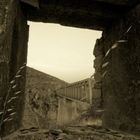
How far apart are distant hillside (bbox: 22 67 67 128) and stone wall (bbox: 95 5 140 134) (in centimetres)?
796

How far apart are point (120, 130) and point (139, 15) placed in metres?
1.69

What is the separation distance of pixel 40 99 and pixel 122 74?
9.97 metres

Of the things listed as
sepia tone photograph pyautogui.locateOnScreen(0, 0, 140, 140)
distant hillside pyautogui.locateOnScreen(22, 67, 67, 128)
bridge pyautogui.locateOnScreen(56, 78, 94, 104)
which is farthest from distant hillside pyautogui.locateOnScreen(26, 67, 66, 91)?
sepia tone photograph pyautogui.locateOnScreen(0, 0, 140, 140)

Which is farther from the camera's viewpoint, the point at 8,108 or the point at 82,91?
the point at 82,91

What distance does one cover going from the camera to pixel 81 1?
11.1 feet

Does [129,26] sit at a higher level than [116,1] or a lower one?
lower

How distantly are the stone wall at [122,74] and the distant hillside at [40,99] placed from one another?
7963mm

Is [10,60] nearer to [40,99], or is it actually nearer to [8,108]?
[8,108]

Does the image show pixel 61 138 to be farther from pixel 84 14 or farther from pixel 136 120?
pixel 84 14

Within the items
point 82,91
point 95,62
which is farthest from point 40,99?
point 95,62

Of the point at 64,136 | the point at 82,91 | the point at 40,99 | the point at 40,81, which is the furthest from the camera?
the point at 40,81

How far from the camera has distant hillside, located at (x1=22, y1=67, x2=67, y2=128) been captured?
12.0 meters

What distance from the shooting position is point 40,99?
1309 centimetres

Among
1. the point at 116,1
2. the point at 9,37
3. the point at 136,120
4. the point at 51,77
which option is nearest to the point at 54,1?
the point at 116,1
